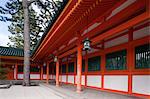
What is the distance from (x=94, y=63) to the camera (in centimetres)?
1455

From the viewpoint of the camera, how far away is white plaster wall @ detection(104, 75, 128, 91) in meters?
10.4

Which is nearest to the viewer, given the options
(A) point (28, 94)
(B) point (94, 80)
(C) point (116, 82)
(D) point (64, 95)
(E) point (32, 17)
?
(D) point (64, 95)

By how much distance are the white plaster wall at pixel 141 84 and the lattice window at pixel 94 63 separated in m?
4.44

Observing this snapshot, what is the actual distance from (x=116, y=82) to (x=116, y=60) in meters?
1.02

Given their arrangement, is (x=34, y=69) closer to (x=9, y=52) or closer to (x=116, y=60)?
(x=9, y=52)

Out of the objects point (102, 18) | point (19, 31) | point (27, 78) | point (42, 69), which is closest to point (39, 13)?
point (19, 31)

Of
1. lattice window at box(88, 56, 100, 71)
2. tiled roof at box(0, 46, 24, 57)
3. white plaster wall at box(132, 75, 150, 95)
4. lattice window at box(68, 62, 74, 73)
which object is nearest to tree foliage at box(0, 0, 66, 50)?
tiled roof at box(0, 46, 24, 57)

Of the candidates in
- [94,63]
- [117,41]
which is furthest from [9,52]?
[117,41]

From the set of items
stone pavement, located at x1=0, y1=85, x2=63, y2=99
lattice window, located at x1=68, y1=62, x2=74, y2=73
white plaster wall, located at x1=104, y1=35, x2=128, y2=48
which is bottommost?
stone pavement, located at x1=0, y1=85, x2=63, y2=99

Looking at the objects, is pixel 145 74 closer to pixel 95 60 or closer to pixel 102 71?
pixel 102 71

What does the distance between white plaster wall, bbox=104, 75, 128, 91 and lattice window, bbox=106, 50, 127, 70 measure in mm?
415

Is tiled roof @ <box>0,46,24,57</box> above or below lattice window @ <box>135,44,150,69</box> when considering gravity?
above

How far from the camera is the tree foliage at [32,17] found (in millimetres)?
36125

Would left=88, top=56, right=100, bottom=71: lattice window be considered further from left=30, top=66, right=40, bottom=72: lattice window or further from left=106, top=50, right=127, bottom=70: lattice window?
left=30, top=66, right=40, bottom=72: lattice window
